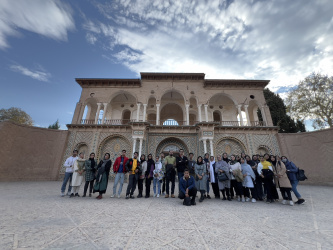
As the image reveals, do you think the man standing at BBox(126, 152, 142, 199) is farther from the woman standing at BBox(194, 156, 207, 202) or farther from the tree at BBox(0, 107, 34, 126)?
the tree at BBox(0, 107, 34, 126)

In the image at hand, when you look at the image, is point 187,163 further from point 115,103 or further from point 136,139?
point 115,103

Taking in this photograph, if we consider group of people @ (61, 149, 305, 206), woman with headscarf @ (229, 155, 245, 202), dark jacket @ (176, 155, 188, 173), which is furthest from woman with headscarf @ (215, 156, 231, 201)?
dark jacket @ (176, 155, 188, 173)

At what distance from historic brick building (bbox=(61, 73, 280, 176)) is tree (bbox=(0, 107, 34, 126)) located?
16.1 metres

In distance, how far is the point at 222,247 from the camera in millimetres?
1839

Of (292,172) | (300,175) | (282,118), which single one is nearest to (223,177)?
(292,172)

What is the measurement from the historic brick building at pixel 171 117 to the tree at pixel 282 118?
2903 mm

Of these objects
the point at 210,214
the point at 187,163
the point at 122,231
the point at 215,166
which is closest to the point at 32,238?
the point at 122,231

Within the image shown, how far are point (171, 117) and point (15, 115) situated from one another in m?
A: 24.8

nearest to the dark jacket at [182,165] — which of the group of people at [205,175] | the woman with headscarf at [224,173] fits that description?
the group of people at [205,175]

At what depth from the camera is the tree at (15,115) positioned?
21344mm

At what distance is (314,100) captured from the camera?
47.2 feet

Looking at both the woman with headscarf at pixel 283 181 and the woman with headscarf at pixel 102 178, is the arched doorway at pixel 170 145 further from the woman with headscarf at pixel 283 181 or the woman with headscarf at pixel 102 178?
the woman with headscarf at pixel 283 181

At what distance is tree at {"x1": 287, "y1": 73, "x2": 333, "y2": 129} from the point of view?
13.8 meters

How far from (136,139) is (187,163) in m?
7.09
